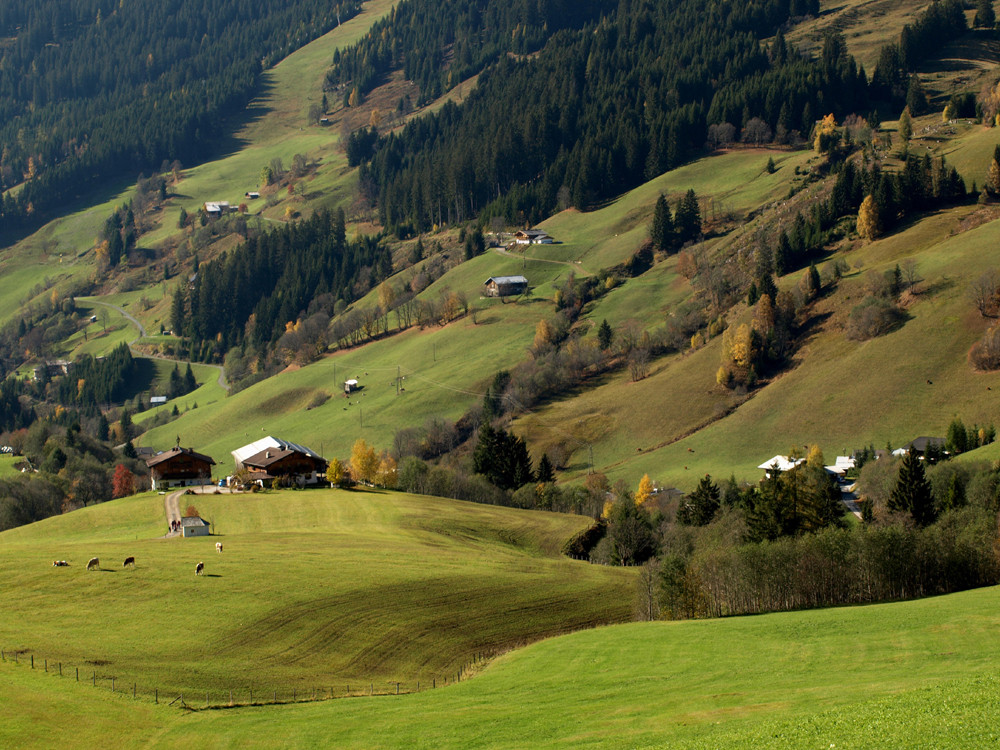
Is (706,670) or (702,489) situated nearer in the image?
(706,670)

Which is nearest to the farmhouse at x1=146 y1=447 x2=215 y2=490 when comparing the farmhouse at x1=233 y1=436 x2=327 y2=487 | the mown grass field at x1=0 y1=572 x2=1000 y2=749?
the farmhouse at x1=233 y1=436 x2=327 y2=487

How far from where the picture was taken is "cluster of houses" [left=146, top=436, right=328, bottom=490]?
11319 cm

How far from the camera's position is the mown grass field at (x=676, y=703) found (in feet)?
104

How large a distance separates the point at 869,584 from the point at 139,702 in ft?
159

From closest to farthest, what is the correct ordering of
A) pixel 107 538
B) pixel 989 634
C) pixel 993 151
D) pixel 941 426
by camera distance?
pixel 989 634, pixel 107 538, pixel 941 426, pixel 993 151

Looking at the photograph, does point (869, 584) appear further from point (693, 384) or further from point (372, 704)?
point (693, 384)

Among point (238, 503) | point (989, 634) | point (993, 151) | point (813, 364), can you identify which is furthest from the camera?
point (993, 151)

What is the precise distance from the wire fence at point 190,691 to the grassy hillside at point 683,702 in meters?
0.89

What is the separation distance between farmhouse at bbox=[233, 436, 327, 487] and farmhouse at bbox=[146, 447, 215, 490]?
4.87 metres

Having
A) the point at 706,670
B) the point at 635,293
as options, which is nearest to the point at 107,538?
the point at 706,670

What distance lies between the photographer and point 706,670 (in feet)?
157

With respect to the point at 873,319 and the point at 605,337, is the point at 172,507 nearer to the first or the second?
the point at 605,337

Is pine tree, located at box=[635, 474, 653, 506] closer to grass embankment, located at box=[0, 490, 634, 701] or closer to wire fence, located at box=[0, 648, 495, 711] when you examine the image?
grass embankment, located at box=[0, 490, 634, 701]

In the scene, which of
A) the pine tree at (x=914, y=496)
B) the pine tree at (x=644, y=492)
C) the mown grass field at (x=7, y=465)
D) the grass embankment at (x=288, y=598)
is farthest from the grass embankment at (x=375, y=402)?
the pine tree at (x=914, y=496)
